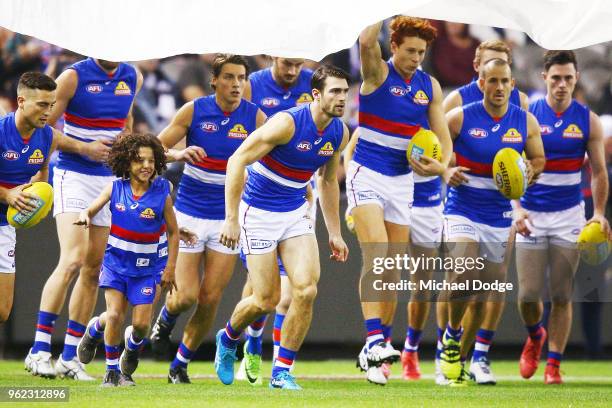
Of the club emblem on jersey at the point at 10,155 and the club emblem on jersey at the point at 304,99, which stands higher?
the club emblem on jersey at the point at 304,99

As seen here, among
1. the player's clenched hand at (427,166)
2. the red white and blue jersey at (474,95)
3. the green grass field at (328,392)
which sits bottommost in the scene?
the green grass field at (328,392)

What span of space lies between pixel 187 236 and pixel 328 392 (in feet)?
5.64

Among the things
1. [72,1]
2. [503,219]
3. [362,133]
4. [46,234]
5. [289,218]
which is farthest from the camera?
[46,234]

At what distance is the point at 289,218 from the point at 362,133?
1215 mm

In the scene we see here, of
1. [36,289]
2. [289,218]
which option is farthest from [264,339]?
[289,218]

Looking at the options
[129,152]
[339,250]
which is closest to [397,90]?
[339,250]

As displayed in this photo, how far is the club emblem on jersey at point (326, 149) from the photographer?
903 centimetres

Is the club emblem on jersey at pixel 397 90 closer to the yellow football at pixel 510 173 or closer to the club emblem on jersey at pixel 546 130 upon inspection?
the yellow football at pixel 510 173

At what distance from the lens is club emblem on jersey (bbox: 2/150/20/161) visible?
30.1 ft

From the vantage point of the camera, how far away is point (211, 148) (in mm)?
10062

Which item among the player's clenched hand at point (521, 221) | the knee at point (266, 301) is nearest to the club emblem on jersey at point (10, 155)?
the knee at point (266, 301)

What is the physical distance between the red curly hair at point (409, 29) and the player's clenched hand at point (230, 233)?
2263 mm

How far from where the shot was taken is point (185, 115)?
394 inches

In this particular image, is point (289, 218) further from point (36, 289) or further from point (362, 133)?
point (36, 289)
